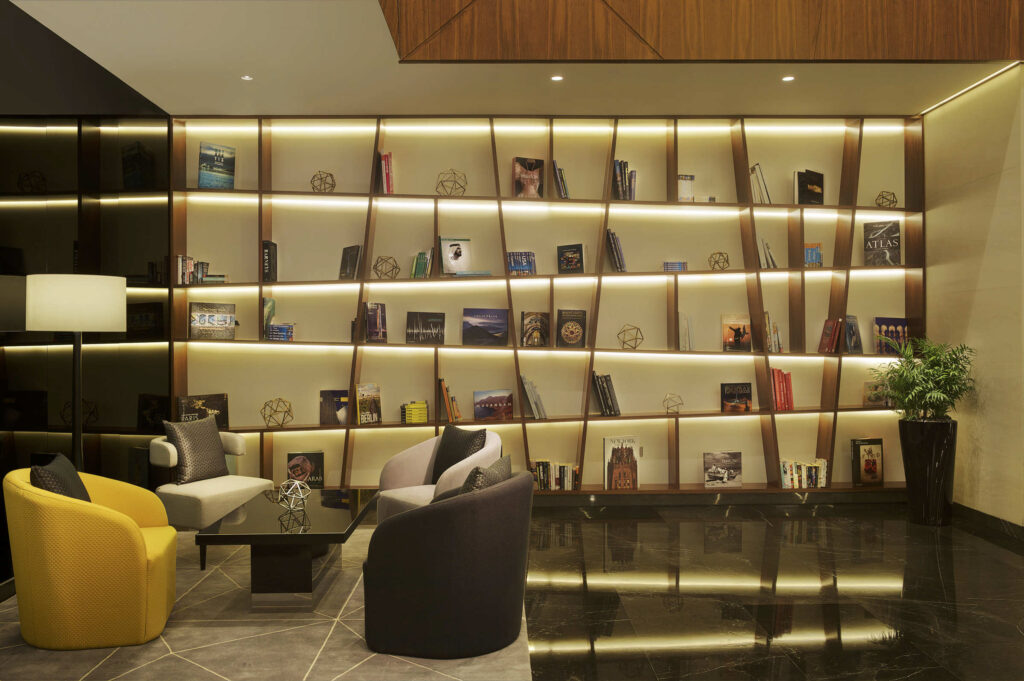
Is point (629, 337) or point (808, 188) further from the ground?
point (808, 188)

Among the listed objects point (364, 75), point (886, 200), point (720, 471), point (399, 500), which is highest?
point (364, 75)

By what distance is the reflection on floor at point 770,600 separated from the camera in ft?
9.58

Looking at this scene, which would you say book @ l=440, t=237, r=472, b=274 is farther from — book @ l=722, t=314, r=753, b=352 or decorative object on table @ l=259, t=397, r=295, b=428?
book @ l=722, t=314, r=753, b=352

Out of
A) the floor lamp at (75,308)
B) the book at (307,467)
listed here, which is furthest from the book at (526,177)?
the floor lamp at (75,308)

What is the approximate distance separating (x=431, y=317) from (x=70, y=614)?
3.29m

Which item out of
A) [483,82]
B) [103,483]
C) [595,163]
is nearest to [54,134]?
[103,483]

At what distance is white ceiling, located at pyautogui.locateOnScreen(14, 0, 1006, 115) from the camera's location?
3945 millimetres

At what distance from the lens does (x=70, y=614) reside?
304cm

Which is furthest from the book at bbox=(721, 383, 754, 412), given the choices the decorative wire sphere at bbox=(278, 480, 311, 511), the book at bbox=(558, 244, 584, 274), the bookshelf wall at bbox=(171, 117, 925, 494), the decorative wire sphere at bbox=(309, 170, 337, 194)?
the decorative wire sphere at bbox=(309, 170, 337, 194)

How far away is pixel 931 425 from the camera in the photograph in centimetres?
507

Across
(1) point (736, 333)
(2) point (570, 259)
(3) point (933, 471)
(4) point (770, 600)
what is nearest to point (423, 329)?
(2) point (570, 259)

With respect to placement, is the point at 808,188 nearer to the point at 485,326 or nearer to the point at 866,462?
the point at 866,462

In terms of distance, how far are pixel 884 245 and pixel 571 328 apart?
2.68m

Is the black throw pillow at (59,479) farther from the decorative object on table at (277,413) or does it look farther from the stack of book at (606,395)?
the stack of book at (606,395)
